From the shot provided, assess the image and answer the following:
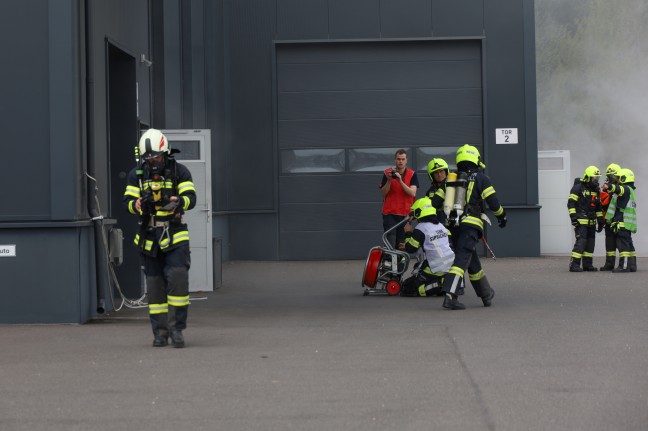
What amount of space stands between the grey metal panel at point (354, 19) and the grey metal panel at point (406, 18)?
0.15 m

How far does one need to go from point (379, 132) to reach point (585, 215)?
5.61 m

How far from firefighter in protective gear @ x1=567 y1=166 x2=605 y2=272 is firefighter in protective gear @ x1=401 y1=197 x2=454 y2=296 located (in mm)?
4961

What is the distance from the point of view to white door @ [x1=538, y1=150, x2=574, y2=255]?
81.7ft

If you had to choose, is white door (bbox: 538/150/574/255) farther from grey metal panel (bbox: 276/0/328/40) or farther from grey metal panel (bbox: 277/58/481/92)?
grey metal panel (bbox: 276/0/328/40)

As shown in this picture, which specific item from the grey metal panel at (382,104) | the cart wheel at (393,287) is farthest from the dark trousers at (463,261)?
the grey metal panel at (382,104)

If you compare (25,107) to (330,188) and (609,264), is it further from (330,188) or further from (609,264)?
(330,188)

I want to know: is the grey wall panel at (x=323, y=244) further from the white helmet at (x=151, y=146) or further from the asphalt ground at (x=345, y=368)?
the white helmet at (x=151, y=146)

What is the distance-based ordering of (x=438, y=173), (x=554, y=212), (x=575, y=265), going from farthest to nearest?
(x=554, y=212) < (x=575, y=265) < (x=438, y=173)

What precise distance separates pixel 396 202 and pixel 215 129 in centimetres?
712

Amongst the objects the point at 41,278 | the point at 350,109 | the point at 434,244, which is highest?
the point at 350,109

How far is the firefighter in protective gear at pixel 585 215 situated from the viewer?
19875mm

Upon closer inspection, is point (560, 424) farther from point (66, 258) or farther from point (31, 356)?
point (66, 258)

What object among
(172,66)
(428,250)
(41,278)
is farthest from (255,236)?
(41,278)

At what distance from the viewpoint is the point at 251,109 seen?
24578 mm
